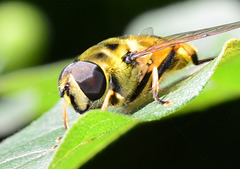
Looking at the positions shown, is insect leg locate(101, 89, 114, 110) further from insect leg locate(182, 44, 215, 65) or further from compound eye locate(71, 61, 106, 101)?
insect leg locate(182, 44, 215, 65)

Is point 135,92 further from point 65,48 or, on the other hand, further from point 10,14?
point 10,14

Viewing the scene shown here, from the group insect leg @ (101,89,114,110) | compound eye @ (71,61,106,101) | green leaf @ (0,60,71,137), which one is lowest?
green leaf @ (0,60,71,137)


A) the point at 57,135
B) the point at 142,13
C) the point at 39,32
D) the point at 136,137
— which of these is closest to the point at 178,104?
the point at 136,137

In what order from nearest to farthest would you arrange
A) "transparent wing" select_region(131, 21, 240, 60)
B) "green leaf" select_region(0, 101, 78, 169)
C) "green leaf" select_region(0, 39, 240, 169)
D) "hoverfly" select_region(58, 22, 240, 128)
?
"green leaf" select_region(0, 39, 240, 169), "green leaf" select_region(0, 101, 78, 169), "hoverfly" select_region(58, 22, 240, 128), "transparent wing" select_region(131, 21, 240, 60)

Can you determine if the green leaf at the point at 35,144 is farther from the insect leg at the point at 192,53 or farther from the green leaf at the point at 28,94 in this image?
the insect leg at the point at 192,53

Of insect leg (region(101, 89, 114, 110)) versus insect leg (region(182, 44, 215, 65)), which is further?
insect leg (region(182, 44, 215, 65))

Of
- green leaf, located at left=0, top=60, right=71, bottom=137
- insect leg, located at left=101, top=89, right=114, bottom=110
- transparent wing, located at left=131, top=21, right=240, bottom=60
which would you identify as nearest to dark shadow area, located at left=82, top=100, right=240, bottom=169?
insect leg, located at left=101, top=89, right=114, bottom=110
